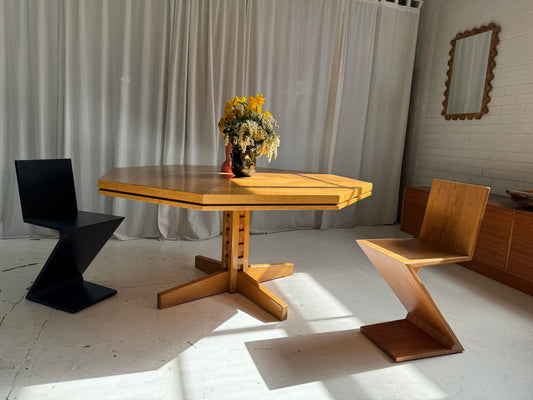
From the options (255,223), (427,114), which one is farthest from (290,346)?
(427,114)

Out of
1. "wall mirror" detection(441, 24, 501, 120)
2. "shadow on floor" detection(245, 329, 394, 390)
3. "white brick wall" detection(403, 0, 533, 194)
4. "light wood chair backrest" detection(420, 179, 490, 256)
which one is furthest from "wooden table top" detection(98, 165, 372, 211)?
"wall mirror" detection(441, 24, 501, 120)

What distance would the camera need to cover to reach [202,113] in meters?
3.87

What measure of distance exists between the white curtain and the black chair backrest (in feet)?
3.20

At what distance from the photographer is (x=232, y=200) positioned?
185 centimetres

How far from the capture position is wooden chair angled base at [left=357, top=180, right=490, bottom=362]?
1968 mm

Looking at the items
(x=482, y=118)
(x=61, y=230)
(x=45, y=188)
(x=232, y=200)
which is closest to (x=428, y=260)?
(x=232, y=200)

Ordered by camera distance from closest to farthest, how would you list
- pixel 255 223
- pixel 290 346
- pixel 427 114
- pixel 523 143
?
pixel 290 346
pixel 523 143
pixel 255 223
pixel 427 114

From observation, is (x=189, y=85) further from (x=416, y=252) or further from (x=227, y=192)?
(x=416, y=252)

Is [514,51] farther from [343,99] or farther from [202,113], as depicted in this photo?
[202,113]

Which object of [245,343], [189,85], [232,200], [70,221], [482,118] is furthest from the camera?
[482,118]

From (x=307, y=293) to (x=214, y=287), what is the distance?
641 millimetres

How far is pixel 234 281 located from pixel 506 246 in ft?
6.92

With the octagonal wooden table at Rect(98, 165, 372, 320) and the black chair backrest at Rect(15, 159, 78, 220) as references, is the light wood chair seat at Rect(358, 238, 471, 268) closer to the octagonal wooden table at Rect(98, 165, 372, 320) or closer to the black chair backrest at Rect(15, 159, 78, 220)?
the octagonal wooden table at Rect(98, 165, 372, 320)

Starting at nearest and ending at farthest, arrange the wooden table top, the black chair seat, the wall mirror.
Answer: the wooden table top
the black chair seat
the wall mirror
